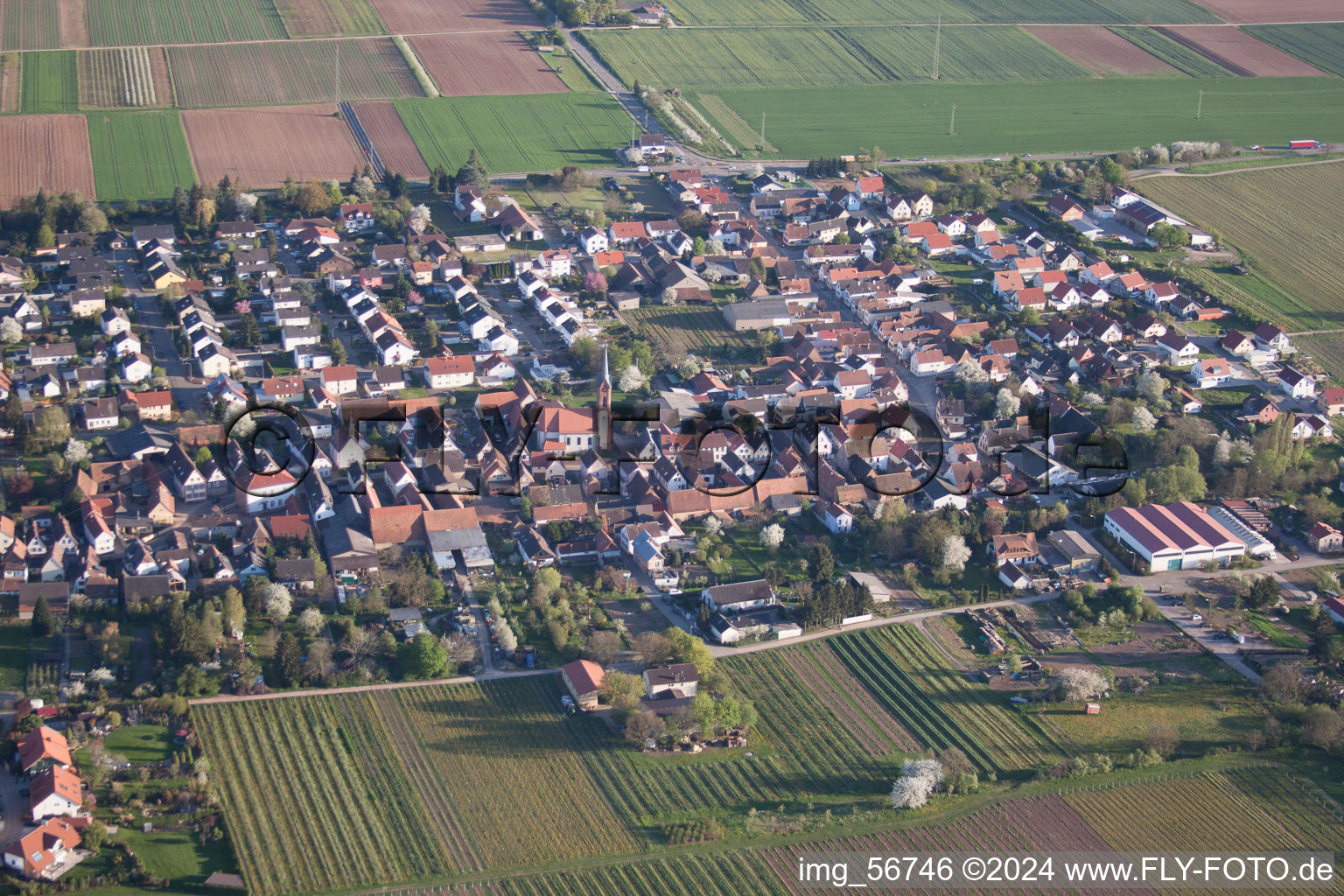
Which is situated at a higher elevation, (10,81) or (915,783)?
(10,81)

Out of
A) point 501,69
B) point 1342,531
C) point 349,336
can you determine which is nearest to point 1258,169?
point 1342,531

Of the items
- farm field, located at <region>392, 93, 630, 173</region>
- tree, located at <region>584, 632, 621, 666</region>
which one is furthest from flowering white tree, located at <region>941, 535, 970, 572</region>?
farm field, located at <region>392, 93, 630, 173</region>

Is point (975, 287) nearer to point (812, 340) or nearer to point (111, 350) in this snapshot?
point (812, 340)

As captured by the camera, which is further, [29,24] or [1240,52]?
[1240,52]

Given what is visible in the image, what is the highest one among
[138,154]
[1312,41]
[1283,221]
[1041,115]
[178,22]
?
[178,22]

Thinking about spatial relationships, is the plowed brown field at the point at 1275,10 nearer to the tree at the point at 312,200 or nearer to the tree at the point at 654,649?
the tree at the point at 312,200

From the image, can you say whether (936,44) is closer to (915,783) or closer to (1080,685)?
(1080,685)

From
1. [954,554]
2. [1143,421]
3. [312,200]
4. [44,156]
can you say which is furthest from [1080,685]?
[44,156]
